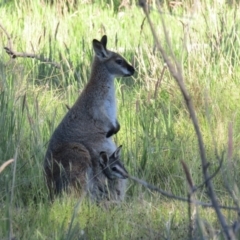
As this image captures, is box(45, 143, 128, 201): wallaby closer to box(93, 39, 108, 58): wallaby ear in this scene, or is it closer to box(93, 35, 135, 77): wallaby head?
box(93, 35, 135, 77): wallaby head

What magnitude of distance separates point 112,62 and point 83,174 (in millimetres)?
1267

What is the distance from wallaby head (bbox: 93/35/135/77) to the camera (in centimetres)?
506

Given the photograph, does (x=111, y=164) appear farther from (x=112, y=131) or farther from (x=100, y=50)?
(x=100, y=50)

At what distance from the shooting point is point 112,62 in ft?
16.7

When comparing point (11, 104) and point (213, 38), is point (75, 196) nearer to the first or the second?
point (11, 104)

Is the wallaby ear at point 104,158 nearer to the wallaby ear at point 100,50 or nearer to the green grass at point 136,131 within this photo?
the green grass at point 136,131

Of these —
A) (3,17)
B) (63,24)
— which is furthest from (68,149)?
(3,17)

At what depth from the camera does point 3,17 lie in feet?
29.9

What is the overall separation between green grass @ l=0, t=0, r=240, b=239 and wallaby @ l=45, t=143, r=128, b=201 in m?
0.09

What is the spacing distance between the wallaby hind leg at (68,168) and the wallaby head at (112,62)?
98cm

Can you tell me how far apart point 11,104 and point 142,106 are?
98cm

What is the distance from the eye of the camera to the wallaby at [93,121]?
4.16 meters

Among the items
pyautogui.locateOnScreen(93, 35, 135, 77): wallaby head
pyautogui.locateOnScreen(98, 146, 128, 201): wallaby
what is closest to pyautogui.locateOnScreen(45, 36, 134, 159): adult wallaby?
pyautogui.locateOnScreen(93, 35, 135, 77): wallaby head

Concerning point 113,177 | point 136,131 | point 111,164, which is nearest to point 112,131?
point 136,131
